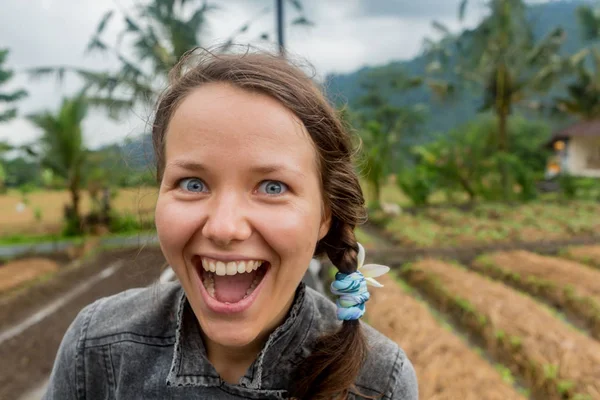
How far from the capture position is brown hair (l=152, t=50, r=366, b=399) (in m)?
0.93

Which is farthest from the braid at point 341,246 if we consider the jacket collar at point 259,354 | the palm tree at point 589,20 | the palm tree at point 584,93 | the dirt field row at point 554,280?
the palm tree at point 589,20

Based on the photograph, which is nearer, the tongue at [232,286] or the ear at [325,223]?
the tongue at [232,286]

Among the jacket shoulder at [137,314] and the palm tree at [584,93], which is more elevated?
the palm tree at [584,93]

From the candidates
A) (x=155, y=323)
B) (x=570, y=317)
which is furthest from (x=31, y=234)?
(x=155, y=323)

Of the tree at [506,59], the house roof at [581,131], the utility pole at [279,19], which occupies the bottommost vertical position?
the house roof at [581,131]

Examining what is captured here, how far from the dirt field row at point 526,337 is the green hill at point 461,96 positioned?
8150 mm

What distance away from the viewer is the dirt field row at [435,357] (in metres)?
2.73

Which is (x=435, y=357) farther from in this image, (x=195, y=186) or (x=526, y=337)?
(x=195, y=186)

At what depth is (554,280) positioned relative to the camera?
17.3 ft

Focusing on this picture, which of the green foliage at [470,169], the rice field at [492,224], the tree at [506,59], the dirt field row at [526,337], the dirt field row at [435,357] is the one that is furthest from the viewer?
the tree at [506,59]

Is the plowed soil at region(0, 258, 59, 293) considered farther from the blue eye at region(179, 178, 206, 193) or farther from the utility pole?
the blue eye at region(179, 178, 206, 193)

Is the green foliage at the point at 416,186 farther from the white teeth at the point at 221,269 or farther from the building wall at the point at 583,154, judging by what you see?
the white teeth at the point at 221,269

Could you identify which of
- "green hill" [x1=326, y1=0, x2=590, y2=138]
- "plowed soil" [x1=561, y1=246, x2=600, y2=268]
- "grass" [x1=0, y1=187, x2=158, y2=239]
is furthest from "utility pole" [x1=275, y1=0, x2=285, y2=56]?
"grass" [x1=0, y1=187, x2=158, y2=239]

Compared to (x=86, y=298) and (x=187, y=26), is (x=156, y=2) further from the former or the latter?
(x=86, y=298)
